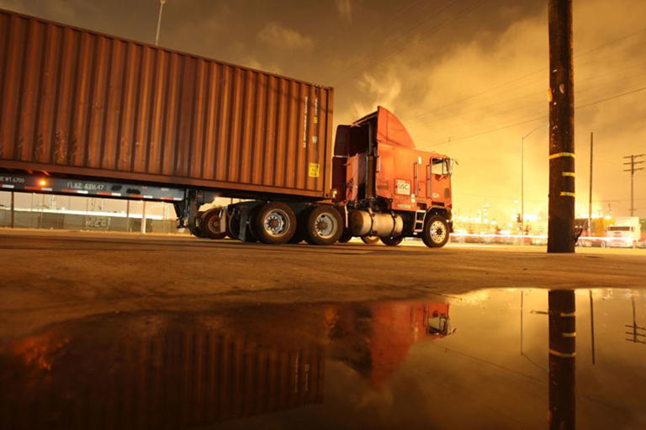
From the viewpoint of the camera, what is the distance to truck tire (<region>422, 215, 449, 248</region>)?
12170mm

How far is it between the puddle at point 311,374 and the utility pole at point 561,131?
1061 centimetres

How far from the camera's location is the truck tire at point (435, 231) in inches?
479

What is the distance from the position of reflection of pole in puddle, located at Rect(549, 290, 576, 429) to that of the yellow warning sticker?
7729 millimetres

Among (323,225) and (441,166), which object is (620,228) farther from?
(323,225)

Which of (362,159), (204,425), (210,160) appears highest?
(362,159)

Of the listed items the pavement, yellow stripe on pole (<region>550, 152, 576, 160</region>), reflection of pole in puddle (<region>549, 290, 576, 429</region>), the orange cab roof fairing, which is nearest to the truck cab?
the orange cab roof fairing

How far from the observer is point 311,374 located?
43.6 inches

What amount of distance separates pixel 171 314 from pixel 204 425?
1067 millimetres

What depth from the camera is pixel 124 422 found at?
2.62 ft

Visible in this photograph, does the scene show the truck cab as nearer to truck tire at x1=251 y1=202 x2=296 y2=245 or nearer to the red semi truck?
the red semi truck

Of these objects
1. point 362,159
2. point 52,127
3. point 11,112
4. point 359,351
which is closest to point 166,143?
point 52,127

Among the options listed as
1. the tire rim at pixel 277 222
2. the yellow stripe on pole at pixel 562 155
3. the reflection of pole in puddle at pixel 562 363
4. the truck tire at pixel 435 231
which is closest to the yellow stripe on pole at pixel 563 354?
the reflection of pole in puddle at pixel 562 363

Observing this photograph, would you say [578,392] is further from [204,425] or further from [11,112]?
[11,112]

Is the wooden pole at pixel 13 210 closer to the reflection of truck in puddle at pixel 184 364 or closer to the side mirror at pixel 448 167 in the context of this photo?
the side mirror at pixel 448 167
